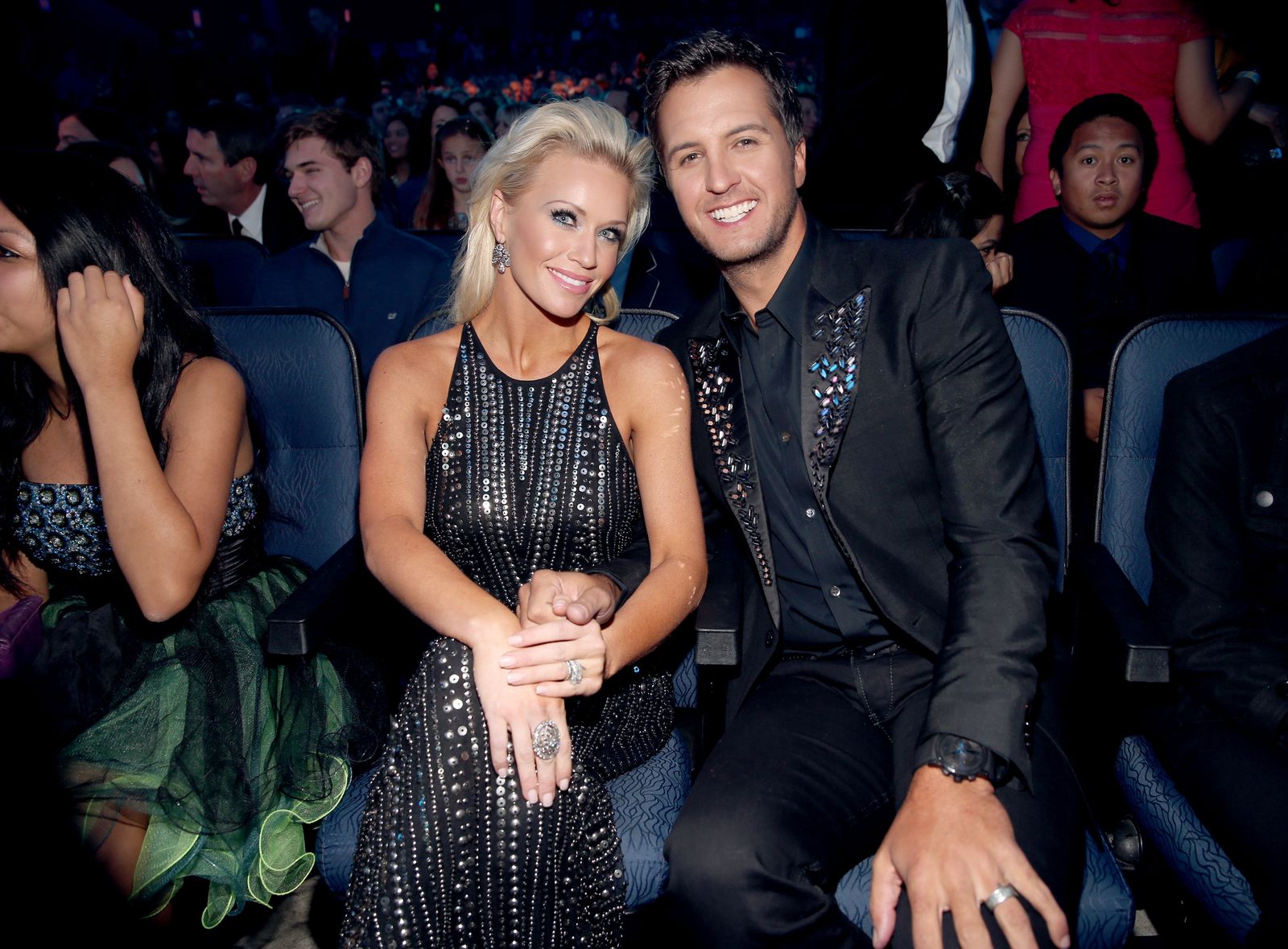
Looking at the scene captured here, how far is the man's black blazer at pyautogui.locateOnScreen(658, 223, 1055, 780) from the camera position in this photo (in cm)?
142

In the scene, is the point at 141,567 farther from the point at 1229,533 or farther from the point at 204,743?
the point at 1229,533

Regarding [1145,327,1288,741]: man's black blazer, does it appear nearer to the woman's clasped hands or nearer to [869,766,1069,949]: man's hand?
[869,766,1069,949]: man's hand

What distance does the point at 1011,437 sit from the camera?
1474 millimetres

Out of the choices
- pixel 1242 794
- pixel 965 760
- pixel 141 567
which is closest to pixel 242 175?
pixel 141 567

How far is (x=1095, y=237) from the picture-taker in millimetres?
2713

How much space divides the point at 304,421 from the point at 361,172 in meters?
1.74

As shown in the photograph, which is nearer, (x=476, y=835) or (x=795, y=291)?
(x=476, y=835)

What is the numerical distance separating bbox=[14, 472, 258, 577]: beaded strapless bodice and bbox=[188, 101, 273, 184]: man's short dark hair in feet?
10.9

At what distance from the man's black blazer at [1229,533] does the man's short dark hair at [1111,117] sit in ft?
4.77

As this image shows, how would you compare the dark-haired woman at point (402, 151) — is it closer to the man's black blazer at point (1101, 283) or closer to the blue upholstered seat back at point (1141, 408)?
the man's black blazer at point (1101, 283)

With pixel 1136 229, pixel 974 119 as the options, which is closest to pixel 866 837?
pixel 1136 229

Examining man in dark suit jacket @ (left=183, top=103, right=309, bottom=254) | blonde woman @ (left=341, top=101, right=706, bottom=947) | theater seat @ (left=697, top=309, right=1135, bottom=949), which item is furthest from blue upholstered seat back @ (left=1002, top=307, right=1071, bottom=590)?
man in dark suit jacket @ (left=183, top=103, right=309, bottom=254)

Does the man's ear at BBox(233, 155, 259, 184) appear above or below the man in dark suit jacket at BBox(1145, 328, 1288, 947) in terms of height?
above

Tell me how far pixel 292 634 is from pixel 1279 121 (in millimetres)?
4197
